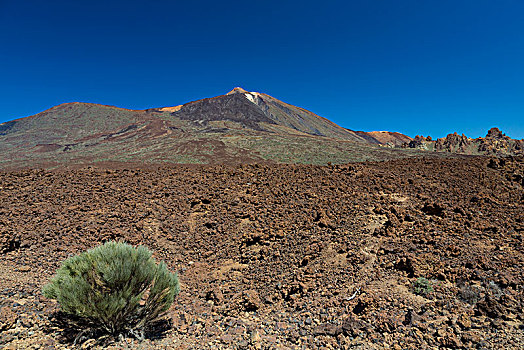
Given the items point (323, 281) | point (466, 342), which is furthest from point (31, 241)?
point (466, 342)

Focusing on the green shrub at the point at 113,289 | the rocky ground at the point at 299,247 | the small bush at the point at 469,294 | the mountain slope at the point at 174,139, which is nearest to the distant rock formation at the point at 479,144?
the mountain slope at the point at 174,139

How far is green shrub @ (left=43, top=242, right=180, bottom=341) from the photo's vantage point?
3.27 metres

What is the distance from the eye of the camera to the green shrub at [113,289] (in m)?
3.27

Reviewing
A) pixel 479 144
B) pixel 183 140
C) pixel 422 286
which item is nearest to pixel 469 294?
pixel 422 286

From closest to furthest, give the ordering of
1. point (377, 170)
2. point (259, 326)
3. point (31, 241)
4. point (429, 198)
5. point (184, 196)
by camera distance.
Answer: point (259, 326) < point (31, 241) < point (429, 198) < point (184, 196) < point (377, 170)

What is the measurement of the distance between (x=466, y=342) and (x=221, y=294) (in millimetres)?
3164

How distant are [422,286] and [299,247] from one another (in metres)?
1.95

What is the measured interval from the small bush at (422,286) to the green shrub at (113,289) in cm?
331

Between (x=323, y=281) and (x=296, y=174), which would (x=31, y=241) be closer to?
(x=323, y=281)

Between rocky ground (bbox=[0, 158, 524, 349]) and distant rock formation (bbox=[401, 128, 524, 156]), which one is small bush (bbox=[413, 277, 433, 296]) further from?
distant rock formation (bbox=[401, 128, 524, 156])

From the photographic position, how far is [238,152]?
32.9 m

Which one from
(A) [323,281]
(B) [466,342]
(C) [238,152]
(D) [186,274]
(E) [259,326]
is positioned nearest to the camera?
(B) [466,342]

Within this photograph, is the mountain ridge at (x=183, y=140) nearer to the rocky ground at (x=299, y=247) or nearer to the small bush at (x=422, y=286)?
the rocky ground at (x=299, y=247)

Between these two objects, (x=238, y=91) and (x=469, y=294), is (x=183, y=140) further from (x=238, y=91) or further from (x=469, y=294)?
(x=238, y=91)
